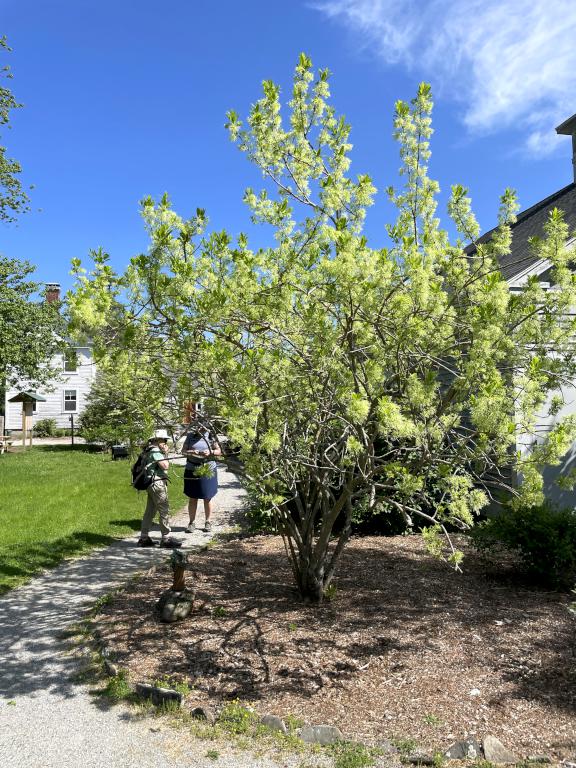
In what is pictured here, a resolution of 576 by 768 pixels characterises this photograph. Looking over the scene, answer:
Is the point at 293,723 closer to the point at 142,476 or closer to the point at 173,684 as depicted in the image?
the point at 173,684

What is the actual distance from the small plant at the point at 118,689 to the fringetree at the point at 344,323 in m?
1.61

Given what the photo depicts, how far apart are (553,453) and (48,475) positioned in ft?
47.9

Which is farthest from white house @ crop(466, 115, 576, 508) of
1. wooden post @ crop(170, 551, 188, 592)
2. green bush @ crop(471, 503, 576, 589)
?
wooden post @ crop(170, 551, 188, 592)

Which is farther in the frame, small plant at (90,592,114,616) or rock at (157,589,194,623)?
small plant at (90,592,114,616)

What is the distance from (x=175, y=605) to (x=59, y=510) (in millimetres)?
6402

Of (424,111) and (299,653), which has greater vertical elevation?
(424,111)

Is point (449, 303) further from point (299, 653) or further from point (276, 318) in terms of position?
point (299, 653)

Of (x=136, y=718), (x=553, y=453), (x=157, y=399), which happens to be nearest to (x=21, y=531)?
(x=157, y=399)

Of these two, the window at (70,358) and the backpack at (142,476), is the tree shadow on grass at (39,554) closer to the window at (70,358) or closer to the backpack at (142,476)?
the backpack at (142,476)

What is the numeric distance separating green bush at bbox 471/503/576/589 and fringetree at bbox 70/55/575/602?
172cm

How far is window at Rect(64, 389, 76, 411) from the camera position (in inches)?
1458

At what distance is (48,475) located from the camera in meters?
15.8

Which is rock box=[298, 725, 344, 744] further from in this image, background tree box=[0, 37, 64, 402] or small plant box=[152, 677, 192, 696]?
background tree box=[0, 37, 64, 402]

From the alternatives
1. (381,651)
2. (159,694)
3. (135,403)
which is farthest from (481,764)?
(135,403)
